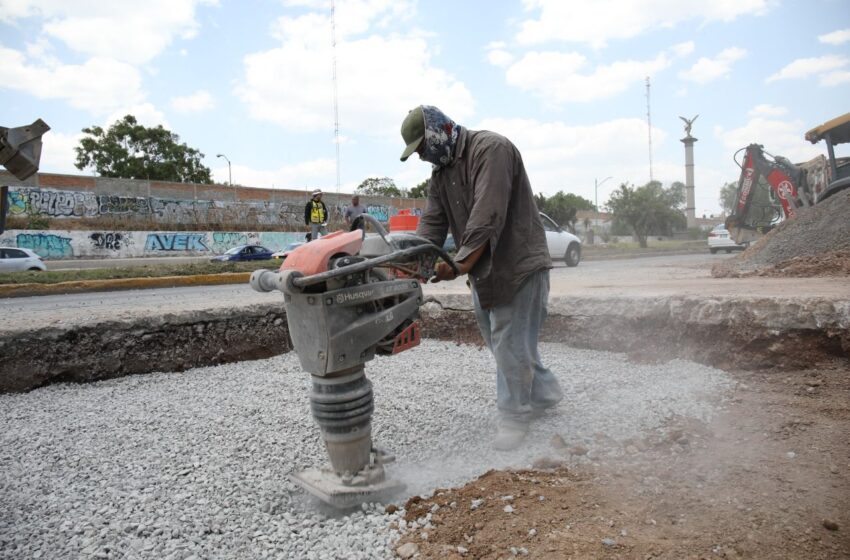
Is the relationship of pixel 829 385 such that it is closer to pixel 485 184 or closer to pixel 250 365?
pixel 485 184

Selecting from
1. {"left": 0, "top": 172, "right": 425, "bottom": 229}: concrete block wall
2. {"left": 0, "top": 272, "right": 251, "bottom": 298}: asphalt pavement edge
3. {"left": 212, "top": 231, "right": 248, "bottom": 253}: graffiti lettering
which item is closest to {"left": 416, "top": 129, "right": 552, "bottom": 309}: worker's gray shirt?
{"left": 0, "top": 272, "right": 251, "bottom": 298}: asphalt pavement edge

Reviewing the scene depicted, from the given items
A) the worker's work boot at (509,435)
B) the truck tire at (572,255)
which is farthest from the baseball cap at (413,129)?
the truck tire at (572,255)

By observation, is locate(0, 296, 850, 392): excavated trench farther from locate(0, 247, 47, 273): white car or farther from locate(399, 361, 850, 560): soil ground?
locate(0, 247, 47, 273): white car

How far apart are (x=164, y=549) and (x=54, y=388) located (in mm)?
2528

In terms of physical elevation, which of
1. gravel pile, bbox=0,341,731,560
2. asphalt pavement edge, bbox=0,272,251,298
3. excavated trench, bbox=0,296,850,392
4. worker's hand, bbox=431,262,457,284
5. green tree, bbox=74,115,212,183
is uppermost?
green tree, bbox=74,115,212,183

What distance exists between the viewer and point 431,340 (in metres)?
5.14

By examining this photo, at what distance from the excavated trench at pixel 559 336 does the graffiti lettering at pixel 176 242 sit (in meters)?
24.7

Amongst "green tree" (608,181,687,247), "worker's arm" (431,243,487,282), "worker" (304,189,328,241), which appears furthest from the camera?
"green tree" (608,181,687,247)

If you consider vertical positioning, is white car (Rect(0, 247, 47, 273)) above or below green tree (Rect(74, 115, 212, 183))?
below

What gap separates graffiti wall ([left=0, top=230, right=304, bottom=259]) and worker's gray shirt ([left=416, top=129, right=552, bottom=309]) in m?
25.4

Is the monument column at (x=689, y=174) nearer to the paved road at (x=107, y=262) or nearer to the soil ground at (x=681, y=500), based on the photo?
the paved road at (x=107, y=262)

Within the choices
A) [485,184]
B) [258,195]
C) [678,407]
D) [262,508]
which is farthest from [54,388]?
[258,195]

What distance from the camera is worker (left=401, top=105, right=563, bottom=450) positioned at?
2.58 metres

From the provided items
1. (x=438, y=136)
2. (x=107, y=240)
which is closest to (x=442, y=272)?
(x=438, y=136)
